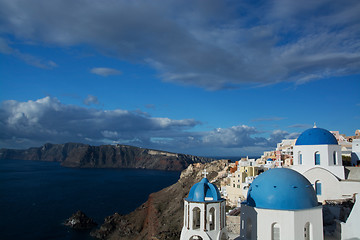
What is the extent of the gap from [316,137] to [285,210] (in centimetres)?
1459

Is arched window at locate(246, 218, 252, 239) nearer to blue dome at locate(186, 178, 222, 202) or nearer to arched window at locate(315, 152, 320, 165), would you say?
blue dome at locate(186, 178, 222, 202)

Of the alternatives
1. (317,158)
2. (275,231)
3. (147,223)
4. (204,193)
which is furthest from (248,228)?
(147,223)

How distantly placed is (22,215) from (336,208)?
61241mm

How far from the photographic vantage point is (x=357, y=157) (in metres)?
33.0

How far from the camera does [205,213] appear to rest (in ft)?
48.4

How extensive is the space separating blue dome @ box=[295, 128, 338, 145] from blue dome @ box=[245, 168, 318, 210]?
1217cm

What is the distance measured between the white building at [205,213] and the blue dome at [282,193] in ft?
6.97

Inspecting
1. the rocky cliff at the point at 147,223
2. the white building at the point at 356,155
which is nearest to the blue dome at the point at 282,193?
the white building at the point at 356,155

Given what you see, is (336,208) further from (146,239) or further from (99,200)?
(99,200)

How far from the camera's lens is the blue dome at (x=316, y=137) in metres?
26.0

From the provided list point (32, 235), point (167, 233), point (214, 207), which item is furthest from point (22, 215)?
point (214, 207)

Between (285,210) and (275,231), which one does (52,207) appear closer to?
(275,231)

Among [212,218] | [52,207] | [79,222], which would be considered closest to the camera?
[212,218]

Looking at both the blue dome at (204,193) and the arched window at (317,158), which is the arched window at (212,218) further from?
the arched window at (317,158)
